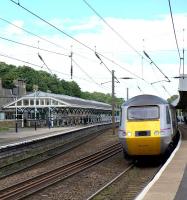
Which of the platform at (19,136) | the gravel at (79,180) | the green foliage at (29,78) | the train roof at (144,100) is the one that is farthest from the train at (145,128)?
the green foliage at (29,78)

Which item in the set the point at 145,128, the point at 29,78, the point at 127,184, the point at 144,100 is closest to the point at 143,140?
the point at 145,128

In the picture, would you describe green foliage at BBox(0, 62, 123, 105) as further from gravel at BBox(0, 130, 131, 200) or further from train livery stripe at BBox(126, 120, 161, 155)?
train livery stripe at BBox(126, 120, 161, 155)

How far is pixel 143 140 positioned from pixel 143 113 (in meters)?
1.30

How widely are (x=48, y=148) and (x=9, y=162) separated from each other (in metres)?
8.18

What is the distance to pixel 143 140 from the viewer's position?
68.2 ft

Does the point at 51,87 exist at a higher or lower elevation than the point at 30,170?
higher

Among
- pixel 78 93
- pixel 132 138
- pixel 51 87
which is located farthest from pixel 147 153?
pixel 78 93

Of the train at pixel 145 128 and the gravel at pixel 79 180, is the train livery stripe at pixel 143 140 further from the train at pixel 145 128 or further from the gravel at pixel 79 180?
the gravel at pixel 79 180

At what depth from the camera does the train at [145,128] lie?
20.9 m

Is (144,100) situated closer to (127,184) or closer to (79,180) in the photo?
(79,180)

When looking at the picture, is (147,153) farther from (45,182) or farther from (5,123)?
(5,123)

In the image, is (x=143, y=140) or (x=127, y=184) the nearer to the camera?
(x=127, y=184)

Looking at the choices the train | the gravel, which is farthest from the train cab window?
the gravel

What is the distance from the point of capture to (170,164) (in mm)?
17875
